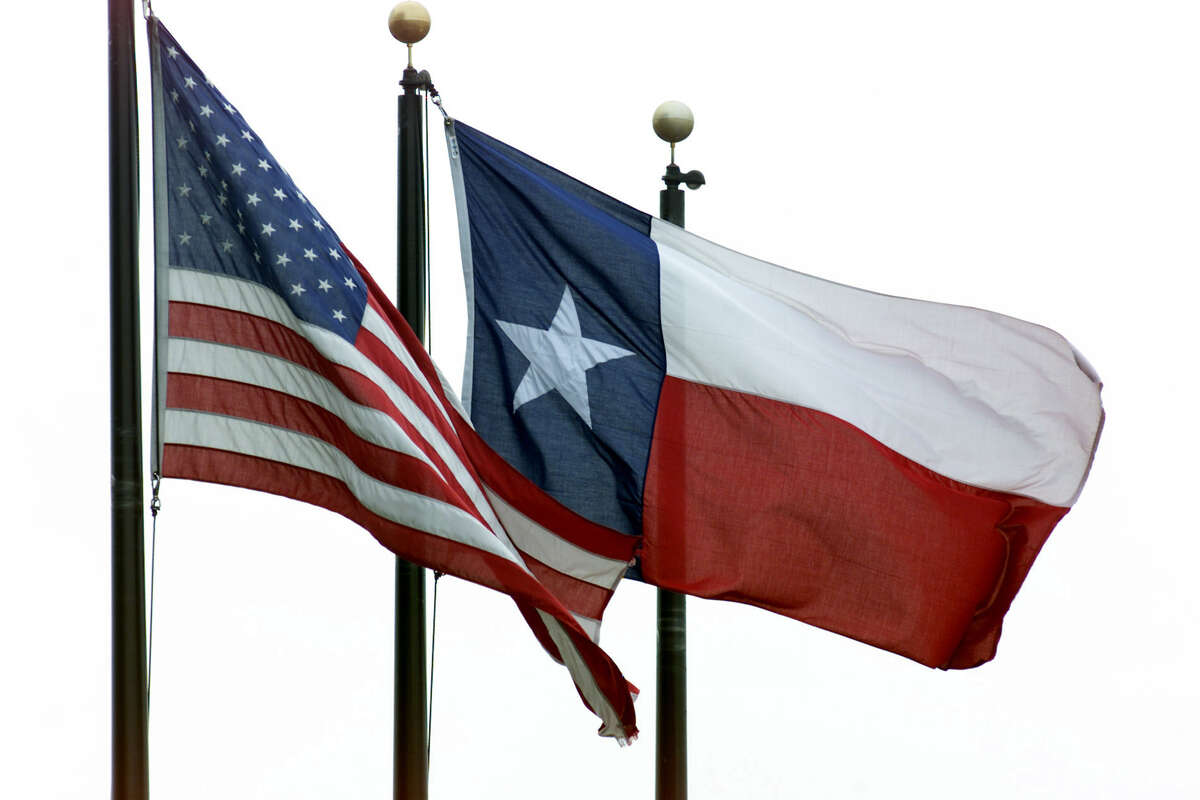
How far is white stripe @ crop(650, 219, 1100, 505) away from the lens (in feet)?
32.7

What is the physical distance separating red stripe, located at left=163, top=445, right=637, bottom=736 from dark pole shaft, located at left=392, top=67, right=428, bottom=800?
21.4 inches

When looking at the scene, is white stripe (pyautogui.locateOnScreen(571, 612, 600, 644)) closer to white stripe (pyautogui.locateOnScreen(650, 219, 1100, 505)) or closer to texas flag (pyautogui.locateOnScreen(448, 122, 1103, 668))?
texas flag (pyautogui.locateOnScreen(448, 122, 1103, 668))

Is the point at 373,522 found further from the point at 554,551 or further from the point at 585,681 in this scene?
the point at 585,681

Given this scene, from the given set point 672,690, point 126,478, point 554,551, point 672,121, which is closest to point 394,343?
point 554,551

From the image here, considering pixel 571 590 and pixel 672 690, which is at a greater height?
pixel 571 590

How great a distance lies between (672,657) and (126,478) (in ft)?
10.9

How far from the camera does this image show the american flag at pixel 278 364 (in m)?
8.79

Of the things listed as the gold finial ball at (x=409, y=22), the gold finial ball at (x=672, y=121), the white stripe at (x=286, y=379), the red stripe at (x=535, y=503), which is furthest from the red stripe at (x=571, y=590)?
the gold finial ball at (x=409, y=22)

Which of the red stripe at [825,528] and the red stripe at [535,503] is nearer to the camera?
the red stripe at [535,503]

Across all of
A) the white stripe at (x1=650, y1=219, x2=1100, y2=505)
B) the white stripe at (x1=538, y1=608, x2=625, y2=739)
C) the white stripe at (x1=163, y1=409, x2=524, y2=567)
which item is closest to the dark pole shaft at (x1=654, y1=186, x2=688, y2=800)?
the white stripe at (x1=650, y1=219, x2=1100, y2=505)

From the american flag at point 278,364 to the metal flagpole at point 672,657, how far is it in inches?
52.0

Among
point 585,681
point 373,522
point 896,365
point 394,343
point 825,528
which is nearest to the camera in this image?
point 373,522

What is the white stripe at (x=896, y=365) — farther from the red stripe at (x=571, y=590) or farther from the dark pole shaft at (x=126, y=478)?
the dark pole shaft at (x=126, y=478)

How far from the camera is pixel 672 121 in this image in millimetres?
10320
